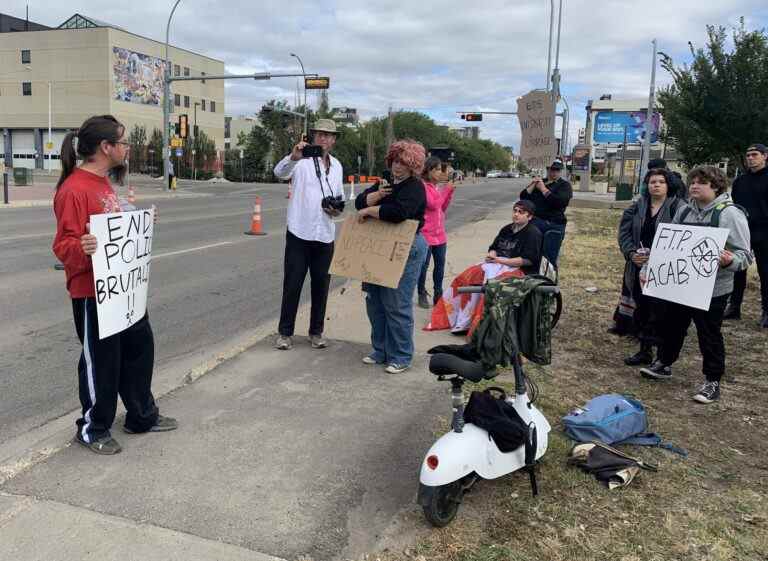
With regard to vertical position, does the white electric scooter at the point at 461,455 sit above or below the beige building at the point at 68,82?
below

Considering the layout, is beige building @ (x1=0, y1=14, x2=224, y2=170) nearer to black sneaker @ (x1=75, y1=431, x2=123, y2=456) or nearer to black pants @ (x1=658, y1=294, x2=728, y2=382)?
black sneaker @ (x1=75, y1=431, x2=123, y2=456)

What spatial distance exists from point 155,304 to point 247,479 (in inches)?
193

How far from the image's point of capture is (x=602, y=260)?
1279 centimetres

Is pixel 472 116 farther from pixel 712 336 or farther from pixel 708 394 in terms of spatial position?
pixel 708 394

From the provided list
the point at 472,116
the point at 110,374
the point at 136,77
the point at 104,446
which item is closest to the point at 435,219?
the point at 110,374

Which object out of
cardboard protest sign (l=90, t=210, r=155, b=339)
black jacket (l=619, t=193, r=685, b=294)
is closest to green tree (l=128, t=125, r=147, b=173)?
black jacket (l=619, t=193, r=685, b=294)

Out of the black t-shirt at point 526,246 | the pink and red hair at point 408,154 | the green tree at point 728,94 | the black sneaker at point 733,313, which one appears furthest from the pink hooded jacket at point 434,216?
the green tree at point 728,94

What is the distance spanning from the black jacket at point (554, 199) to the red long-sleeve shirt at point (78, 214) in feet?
19.8

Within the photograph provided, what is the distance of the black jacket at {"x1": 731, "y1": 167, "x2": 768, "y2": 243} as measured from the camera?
725cm

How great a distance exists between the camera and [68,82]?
239 ft

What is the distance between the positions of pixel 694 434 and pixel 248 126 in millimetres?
123982

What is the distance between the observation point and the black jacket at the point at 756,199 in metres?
7.25

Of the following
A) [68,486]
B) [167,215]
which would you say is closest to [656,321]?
[68,486]

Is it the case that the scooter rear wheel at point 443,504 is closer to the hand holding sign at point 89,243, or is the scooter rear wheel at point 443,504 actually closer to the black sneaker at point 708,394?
the hand holding sign at point 89,243
